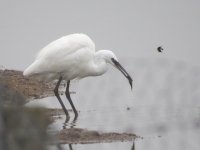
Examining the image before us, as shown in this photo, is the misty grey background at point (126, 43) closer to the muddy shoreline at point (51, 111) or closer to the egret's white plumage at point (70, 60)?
the muddy shoreline at point (51, 111)

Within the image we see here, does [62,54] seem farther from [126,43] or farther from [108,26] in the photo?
[108,26]

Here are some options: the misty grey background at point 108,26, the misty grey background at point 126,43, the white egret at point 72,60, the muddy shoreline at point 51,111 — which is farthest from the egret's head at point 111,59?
the misty grey background at point 108,26

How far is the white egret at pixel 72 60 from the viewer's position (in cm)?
1315

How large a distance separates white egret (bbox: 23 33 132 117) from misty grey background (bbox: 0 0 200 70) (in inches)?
125

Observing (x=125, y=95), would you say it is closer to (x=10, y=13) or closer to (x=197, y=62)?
(x=197, y=62)

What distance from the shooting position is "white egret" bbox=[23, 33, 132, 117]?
43.1 ft

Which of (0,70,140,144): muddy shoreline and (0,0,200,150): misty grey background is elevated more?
(0,0,200,150): misty grey background

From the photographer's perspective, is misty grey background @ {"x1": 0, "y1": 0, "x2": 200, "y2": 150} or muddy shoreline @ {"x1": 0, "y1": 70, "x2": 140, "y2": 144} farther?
muddy shoreline @ {"x1": 0, "y1": 70, "x2": 140, "y2": 144}

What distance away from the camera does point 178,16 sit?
2972 centimetres

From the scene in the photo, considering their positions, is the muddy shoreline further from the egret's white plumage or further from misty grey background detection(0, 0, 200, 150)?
the egret's white plumage

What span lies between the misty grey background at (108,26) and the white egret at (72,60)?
10.4 ft

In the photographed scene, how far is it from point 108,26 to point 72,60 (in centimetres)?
1626

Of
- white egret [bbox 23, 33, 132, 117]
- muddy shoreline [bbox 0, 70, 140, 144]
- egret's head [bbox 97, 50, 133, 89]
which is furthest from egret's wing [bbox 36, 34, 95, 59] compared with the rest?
muddy shoreline [bbox 0, 70, 140, 144]

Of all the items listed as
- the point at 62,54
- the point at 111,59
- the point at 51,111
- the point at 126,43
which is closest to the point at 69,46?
the point at 62,54
